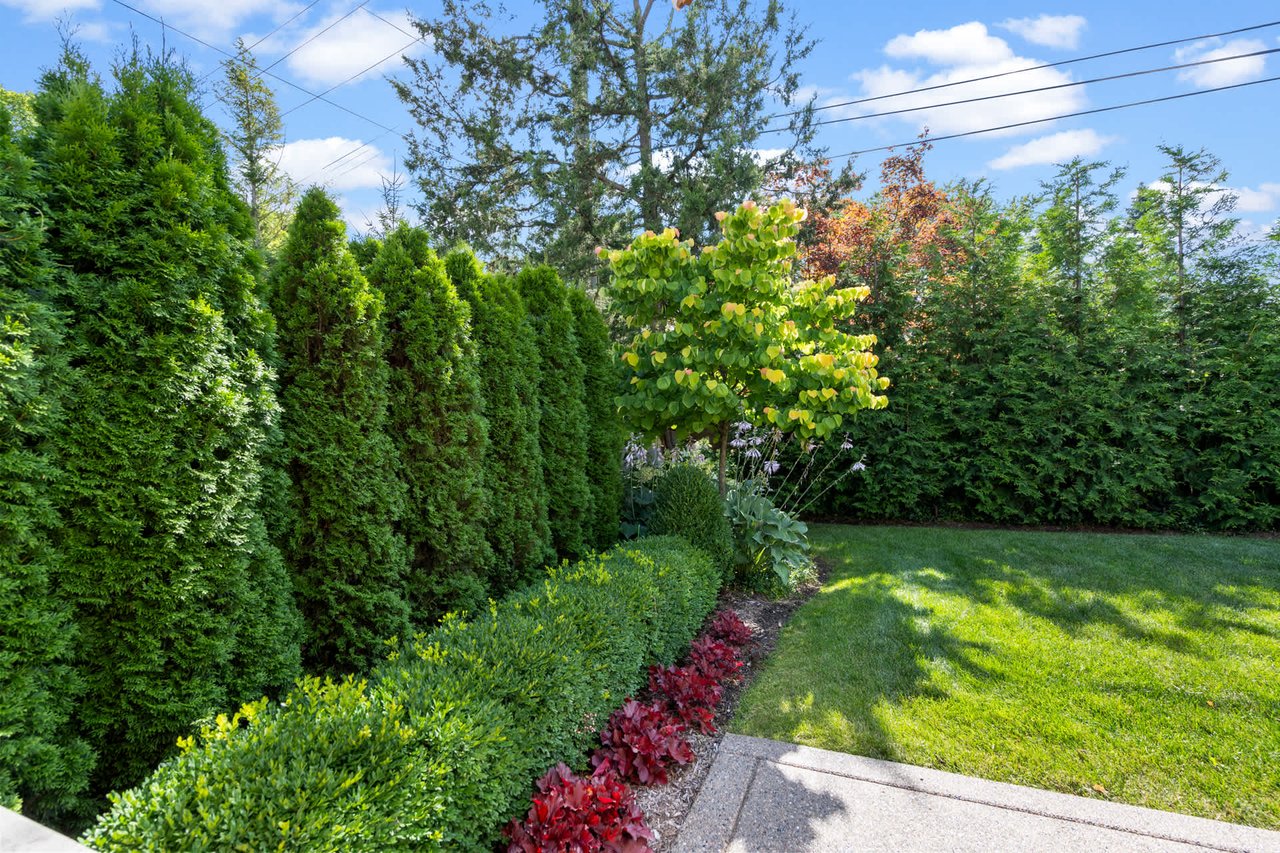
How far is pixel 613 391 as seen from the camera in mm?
5148

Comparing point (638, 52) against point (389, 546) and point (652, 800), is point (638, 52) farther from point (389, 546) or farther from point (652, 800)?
point (652, 800)

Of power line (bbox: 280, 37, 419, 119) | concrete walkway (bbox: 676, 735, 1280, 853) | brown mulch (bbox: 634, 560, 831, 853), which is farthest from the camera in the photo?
power line (bbox: 280, 37, 419, 119)

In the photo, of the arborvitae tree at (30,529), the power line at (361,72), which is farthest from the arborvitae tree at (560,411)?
the power line at (361,72)

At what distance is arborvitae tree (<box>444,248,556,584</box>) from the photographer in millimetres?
3707

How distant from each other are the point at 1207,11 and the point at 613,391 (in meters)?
9.92

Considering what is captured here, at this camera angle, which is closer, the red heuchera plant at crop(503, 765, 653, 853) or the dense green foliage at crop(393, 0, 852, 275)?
the red heuchera plant at crop(503, 765, 653, 853)

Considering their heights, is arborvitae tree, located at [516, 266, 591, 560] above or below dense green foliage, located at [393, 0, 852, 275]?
below

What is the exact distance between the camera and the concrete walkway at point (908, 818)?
2172mm

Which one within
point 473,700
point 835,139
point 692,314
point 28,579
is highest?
point 835,139

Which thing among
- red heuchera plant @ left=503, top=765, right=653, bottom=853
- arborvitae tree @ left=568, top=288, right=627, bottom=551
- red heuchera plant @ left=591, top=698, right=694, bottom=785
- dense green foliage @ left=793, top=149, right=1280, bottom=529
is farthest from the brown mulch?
dense green foliage @ left=793, top=149, right=1280, bottom=529

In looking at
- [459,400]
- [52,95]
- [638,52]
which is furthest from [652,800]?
[638,52]

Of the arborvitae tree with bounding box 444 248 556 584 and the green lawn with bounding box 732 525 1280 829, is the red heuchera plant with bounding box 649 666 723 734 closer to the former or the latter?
the green lawn with bounding box 732 525 1280 829

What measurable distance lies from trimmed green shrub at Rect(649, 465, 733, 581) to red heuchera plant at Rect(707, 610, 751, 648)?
0.50 metres

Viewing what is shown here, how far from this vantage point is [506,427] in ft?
12.6
